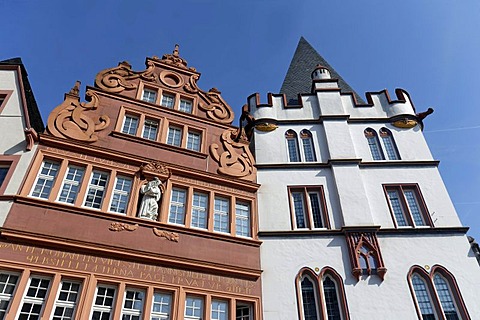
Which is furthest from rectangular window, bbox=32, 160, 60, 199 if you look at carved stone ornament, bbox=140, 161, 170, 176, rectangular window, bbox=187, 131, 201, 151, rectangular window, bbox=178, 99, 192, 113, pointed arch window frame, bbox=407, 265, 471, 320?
pointed arch window frame, bbox=407, 265, 471, 320

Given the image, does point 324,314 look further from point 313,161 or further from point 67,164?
point 67,164

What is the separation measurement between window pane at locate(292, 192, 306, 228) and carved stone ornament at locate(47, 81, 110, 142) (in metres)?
7.73

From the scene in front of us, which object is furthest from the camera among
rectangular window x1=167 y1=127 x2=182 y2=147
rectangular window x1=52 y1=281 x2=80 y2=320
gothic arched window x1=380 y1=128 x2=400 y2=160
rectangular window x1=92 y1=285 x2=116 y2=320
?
gothic arched window x1=380 y1=128 x2=400 y2=160

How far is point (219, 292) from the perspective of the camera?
10906 millimetres

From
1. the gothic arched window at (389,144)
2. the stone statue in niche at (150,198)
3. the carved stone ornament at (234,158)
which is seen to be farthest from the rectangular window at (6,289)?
the gothic arched window at (389,144)

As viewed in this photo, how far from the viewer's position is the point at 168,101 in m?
→ 16.0

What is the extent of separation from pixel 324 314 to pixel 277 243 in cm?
275

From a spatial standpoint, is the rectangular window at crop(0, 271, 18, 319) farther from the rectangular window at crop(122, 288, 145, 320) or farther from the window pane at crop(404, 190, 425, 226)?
the window pane at crop(404, 190, 425, 226)

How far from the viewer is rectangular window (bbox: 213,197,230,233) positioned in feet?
41.2

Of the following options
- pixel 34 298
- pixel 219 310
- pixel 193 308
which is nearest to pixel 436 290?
pixel 219 310

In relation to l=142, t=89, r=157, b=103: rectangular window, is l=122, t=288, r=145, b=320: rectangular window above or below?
below

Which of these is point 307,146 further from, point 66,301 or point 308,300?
point 66,301

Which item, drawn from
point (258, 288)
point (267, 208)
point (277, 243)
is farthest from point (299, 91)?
point (258, 288)

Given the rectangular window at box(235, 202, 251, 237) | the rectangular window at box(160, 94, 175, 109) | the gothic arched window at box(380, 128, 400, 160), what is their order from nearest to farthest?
1. the rectangular window at box(235, 202, 251, 237)
2. the gothic arched window at box(380, 128, 400, 160)
3. the rectangular window at box(160, 94, 175, 109)
